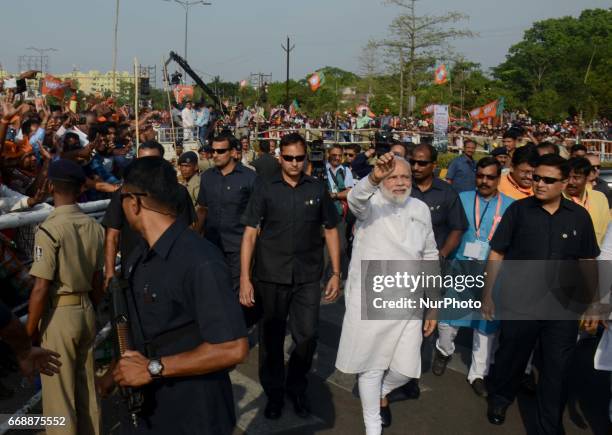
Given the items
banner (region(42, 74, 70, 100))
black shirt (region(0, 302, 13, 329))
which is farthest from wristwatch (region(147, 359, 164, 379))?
banner (region(42, 74, 70, 100))

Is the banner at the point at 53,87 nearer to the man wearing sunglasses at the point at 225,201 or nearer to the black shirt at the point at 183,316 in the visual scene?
the man wearing sunglasses at the point at 225,201

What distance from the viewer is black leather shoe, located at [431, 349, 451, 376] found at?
18.5 ft

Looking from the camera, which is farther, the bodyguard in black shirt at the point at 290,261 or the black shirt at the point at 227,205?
the black shirt at the point at 227,205

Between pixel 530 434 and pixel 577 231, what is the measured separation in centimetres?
155

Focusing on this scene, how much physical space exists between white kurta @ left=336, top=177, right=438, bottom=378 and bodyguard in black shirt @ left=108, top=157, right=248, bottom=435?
6.09ft

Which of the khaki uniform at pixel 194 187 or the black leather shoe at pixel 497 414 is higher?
the khaki uniform at pixel 194 187

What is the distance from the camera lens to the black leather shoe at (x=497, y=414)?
4707 mm

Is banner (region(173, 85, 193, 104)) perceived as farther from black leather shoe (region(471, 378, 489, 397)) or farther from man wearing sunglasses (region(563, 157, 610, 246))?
black leather shoe (region(471, 378, 489, 397))

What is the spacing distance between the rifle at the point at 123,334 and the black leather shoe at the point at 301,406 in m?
2.51

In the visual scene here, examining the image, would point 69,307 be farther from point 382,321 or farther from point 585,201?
point 585,201

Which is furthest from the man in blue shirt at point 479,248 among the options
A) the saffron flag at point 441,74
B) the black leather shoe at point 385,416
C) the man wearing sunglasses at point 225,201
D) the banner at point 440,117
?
the saffron flag at point 441,74

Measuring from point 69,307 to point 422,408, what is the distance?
282 cm

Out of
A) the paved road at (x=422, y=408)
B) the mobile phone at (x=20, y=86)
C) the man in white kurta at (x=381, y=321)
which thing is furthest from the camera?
the mobile phone at (x=20, y=86)

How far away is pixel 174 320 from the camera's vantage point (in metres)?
2.33
